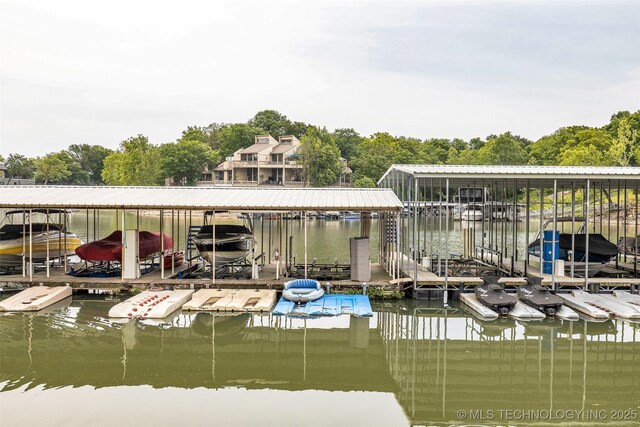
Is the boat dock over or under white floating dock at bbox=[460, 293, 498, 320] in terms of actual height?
over

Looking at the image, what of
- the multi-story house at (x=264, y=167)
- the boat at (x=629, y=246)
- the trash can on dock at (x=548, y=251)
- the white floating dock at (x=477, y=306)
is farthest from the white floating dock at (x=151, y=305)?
the multi-story house at (x=264, y=167)

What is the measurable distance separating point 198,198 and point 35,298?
511 cm

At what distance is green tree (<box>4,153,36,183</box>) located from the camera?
86.9 m

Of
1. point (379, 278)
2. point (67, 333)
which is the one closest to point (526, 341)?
point (379, 278)

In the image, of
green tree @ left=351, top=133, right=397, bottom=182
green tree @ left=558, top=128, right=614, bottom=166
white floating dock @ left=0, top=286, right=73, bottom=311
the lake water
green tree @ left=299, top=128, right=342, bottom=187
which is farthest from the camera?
green tree @ left=351, top=133, right=397, bottom=182

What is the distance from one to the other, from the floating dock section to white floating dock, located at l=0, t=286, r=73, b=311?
6.17 meters

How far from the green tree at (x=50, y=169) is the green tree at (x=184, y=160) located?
25.6 metres

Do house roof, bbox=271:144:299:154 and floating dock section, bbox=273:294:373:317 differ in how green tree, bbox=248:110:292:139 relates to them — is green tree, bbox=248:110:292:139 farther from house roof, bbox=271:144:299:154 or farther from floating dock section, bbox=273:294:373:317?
floating dock section, bbox=273:294:373:317

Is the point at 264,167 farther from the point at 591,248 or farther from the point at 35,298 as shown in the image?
the point at 35,298

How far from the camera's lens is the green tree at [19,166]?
86.9 metres

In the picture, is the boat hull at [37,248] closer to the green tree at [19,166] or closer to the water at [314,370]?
the water at [314,370]

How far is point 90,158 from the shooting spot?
326 feet

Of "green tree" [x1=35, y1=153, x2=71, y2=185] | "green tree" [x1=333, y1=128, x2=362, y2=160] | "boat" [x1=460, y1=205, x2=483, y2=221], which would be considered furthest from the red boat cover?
"green tree" [x1=35, y1=153, x2=71, y2=185]

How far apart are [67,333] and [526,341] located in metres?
10.3
